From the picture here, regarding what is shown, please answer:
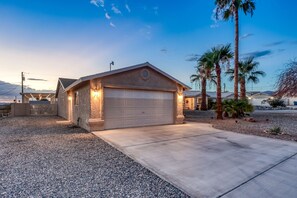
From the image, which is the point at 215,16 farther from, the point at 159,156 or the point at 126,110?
the point at 159,156

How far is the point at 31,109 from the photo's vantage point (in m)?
20.1

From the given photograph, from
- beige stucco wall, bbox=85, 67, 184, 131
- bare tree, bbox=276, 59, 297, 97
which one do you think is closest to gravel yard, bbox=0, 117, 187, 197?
beige stucco wall, bbox=85, 67, 184, 131

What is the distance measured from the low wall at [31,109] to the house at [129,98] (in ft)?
44.0

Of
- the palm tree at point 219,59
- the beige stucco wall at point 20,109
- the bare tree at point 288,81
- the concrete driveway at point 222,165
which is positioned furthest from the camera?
the beige stucco wall at point 20,109

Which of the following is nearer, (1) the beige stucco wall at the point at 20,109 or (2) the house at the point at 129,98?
(2) the house at the point at 129,98

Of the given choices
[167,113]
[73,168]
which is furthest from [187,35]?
[73,168]

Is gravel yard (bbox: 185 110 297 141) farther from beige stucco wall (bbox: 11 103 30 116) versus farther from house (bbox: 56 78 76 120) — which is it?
beige stucco wall (bbox: 11 103 30 116)

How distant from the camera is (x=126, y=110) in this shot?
381 inches

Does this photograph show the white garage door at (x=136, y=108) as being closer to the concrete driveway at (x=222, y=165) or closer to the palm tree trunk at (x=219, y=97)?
the concrete driveway at (x=222, y=165)

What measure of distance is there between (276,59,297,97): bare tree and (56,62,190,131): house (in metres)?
6.44

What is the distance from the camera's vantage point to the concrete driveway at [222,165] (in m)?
2.97

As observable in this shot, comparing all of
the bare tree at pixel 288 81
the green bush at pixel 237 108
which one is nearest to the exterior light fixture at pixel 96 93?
the bare tree at pixel 288 81

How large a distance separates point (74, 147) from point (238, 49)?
1494 centimetres

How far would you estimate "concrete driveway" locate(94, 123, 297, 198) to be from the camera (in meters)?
2.97
